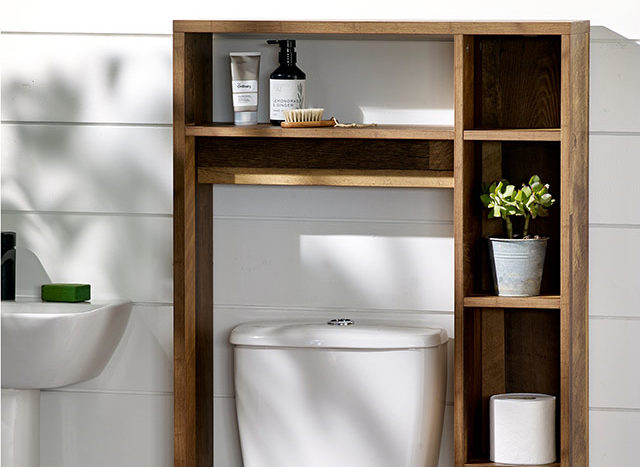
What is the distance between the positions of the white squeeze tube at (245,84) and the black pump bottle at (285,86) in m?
0.04

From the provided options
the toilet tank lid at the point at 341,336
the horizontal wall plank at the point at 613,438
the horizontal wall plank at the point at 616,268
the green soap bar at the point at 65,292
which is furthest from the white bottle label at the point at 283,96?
the horizontal wall plank at the point at 613,438

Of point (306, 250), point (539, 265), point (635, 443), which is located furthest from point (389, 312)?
point (635, 443)

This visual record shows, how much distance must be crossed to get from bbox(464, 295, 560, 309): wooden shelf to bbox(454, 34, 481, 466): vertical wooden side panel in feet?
0.08

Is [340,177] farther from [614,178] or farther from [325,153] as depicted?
[614,178]

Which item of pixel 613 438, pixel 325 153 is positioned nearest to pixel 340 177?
pixel 325 153

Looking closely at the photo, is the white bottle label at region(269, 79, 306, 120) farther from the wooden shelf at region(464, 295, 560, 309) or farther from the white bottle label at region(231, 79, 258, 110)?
the wooden shelf at region(464, 295, 560, 309)

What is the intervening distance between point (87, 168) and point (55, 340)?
0.40 meters

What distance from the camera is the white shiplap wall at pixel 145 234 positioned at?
1.91 meters

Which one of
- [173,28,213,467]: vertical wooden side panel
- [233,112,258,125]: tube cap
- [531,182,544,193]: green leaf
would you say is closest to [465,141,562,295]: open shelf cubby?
[531,182,544,193]: green leaf

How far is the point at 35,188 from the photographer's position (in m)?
1.96

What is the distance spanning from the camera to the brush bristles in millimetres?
1772

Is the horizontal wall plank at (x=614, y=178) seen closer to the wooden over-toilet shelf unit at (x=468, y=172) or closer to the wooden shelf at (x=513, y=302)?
the wooden over-toilet shelf unit at (x=468, y=172)

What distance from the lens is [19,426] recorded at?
6.16ft

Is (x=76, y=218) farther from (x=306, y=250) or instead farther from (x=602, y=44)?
(x=602, y=44)
